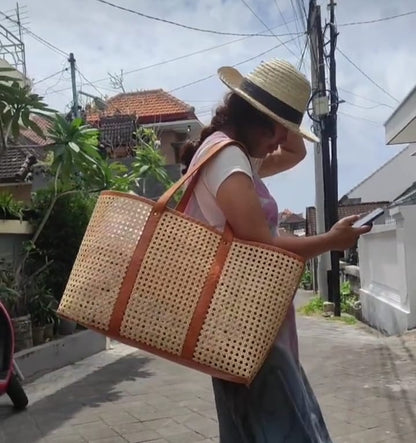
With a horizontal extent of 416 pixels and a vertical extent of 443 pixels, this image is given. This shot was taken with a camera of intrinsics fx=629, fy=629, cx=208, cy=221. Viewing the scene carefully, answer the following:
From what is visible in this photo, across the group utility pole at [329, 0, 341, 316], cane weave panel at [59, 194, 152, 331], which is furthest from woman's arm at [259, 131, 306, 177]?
Result: utility pole at [329, 0, 341, 316]

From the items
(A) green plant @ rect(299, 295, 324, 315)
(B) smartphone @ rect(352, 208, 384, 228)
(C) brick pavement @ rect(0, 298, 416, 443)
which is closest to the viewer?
(B) smartphone @ rect(352, 208, 384, 228)

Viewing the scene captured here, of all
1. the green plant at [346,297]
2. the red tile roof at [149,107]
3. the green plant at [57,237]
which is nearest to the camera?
the green plant at [57,237]

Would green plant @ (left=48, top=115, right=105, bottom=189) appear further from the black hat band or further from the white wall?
the white wall

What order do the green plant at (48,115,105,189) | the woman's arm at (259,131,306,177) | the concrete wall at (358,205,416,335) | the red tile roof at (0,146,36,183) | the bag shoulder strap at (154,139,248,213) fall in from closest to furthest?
the bag shoulder strap at (154,139,248,213), the woman's arm at (259,131,306,177), the green plant at (48,115,105,189), the concrete wall at (358,205,416,335), the red tile roof at (0,146,36,183)

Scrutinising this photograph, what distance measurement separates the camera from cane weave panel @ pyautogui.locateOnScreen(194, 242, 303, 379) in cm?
150

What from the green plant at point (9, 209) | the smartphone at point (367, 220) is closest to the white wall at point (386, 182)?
the green plant at point (9, 209)

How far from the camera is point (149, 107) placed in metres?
21.2

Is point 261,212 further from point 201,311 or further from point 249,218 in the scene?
point 201,311

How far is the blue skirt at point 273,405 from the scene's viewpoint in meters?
1.65

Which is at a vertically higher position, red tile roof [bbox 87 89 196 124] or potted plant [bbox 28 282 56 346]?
red tile roof [bbox 87 89 196 124]

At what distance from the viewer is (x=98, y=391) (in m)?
5.14

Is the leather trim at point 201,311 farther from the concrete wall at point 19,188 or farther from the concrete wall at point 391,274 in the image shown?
the concrete wall at point 19,188

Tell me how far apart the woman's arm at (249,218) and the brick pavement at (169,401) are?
2.34m

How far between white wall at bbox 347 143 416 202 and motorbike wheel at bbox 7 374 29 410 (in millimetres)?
34414
